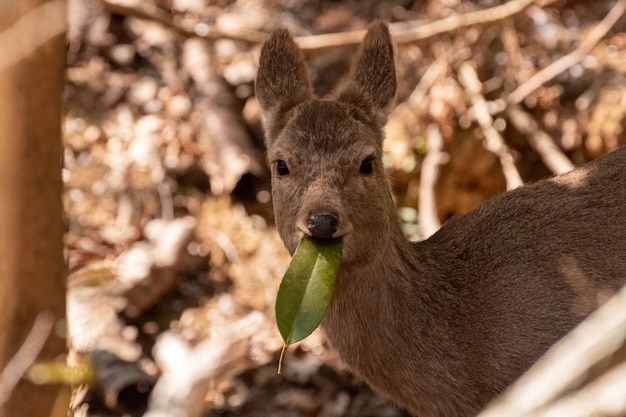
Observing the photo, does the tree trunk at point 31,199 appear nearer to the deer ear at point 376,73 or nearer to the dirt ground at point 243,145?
the dirt ground at point 243,145

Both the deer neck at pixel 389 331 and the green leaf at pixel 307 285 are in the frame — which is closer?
the green leaf at pixel 307 285

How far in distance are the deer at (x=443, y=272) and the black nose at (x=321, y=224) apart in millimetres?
161

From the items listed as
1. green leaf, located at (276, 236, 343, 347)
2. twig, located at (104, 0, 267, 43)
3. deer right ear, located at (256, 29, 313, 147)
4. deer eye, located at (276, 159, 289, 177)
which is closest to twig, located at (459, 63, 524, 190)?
twig, located at (104, 0, 267, 43)

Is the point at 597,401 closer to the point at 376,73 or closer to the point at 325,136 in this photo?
the point at 325,136

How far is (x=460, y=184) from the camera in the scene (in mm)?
7637

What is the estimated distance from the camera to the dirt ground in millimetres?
6223

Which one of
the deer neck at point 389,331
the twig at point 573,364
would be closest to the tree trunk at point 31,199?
the deer neck at point 389,331

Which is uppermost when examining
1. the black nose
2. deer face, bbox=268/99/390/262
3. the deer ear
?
the deer ear

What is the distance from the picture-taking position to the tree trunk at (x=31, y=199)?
3.65 meters

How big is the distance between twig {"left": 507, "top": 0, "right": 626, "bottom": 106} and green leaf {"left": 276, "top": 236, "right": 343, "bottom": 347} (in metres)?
4.20

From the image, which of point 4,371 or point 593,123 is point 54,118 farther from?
point 593,123

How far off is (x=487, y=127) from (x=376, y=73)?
8.75 feet

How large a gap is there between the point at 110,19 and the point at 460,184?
374cm

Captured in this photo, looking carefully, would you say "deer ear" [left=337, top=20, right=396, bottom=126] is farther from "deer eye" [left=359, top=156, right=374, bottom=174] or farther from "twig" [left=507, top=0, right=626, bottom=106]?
"twig" [left=507, top=0, right=626, bottom=106]
